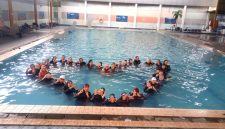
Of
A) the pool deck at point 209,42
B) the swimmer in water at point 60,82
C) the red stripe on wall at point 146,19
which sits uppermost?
the red stripe on wall at point 146,19

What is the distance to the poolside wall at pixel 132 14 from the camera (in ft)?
134

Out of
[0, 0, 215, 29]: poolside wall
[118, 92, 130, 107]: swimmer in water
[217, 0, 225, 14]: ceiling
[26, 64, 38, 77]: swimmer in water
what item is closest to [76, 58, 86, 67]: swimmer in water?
[26, 64, 38, 77]: swimmer in water

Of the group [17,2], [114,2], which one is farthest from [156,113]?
[114,2]

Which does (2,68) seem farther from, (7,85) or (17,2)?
(17,2)

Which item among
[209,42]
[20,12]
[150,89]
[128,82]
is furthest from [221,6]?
[20,12]

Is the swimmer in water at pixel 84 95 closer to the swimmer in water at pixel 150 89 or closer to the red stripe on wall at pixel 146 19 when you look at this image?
the swimmer in water at pixel 150 89

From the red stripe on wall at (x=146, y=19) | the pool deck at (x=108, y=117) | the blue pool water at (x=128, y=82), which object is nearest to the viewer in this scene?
the pool deck at (x=108, y=117)

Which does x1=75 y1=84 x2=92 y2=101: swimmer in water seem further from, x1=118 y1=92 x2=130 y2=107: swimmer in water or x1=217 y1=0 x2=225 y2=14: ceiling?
x1=217 y1=0 x2=225 y2=14: ceiling

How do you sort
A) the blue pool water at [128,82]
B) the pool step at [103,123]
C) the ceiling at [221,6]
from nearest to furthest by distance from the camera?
the pool step at [103,123], the blue pool water at [128,82], the ceiling at [221,6]

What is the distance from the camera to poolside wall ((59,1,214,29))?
4094cm

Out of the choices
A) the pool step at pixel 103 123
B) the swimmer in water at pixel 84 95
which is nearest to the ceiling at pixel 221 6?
the swimmer in water at pixel 84 95

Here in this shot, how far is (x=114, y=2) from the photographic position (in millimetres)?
40312

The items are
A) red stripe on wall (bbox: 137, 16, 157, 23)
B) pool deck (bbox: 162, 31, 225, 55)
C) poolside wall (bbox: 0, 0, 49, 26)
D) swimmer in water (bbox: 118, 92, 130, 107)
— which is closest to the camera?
swimmer in water (bbox: 118, 92, 130, 107)

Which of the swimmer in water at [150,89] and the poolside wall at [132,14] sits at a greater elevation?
the poolside wall at [132,14]
